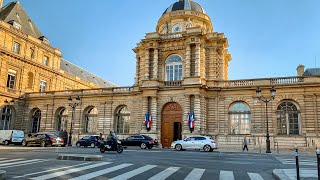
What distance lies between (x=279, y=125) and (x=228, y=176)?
21750 mm

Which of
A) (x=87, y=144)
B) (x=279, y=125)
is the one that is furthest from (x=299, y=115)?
(x=87, y=144)

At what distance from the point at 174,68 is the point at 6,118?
23.1 m

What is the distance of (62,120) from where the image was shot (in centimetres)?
3819

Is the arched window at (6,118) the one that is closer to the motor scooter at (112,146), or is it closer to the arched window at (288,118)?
the motor scooter at (112,146)

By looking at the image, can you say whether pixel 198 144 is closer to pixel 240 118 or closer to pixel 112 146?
pixel 240 118


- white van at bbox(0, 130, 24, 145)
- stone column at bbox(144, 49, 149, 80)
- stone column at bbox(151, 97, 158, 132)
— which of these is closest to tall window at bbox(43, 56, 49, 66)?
white van at bbox(0, 130, 24, 145)

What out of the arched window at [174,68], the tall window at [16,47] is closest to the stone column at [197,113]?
the arched window at [174,68]

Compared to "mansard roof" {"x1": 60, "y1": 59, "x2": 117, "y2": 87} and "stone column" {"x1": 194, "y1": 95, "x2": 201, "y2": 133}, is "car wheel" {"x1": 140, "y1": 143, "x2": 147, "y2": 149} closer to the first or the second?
"stone column" {"x1": 194, "y1": 95, "x2": 201, "y2": 133}

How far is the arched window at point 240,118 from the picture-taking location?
98.7 feet

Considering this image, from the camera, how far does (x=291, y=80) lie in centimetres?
2902

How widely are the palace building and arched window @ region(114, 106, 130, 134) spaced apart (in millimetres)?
59

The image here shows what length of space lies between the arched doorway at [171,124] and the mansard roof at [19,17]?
81.3 feet

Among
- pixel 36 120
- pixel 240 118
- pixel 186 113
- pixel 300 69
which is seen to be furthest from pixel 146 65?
pixel 300 69

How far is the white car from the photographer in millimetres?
24392
